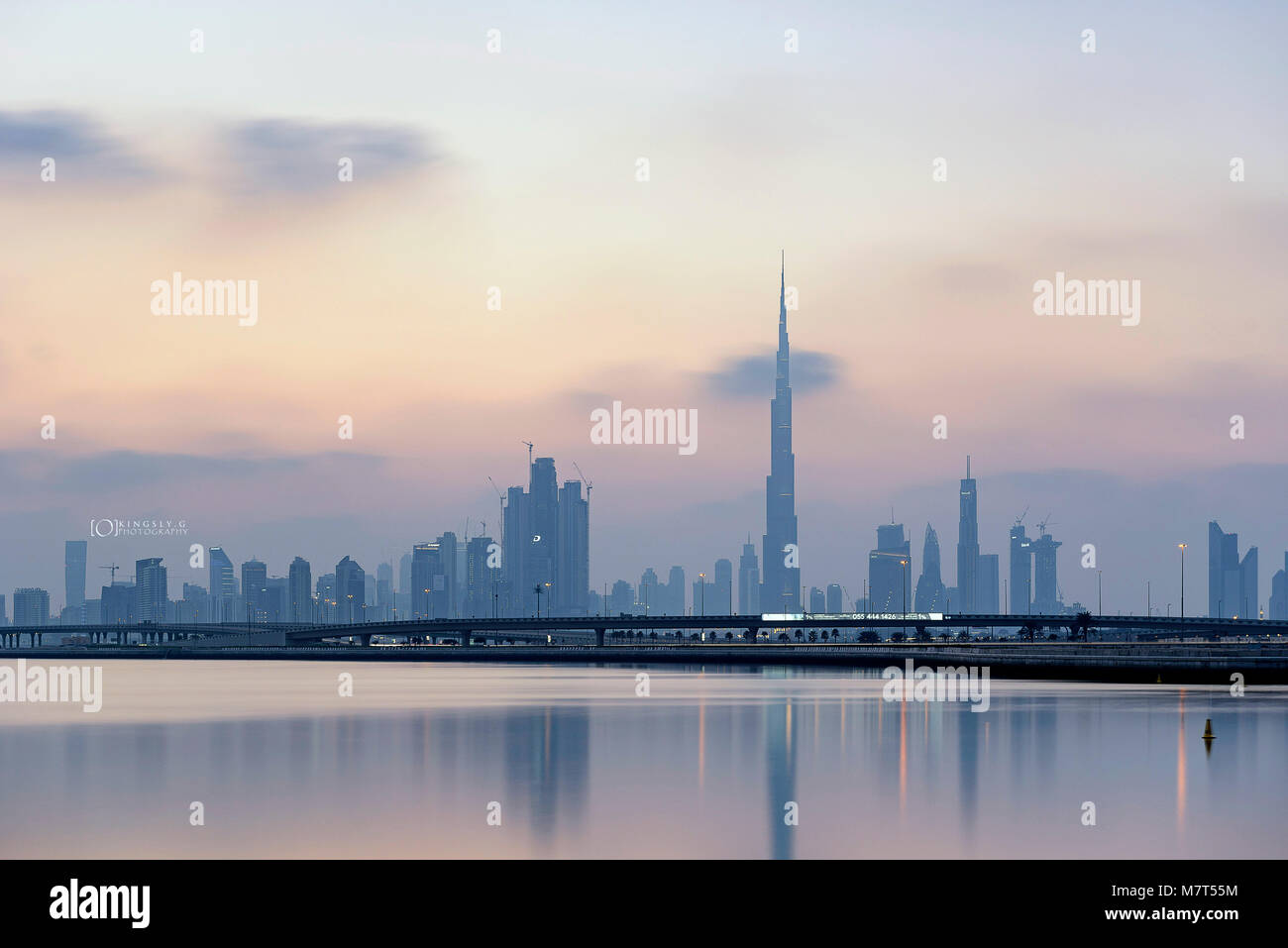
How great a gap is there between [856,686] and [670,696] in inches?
987

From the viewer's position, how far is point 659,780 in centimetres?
5397

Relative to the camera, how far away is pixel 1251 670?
372 ft

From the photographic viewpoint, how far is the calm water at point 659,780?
39.3 meters

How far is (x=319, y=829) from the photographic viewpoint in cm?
4153

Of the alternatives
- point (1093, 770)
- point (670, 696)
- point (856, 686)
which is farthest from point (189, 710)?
point (1093, 770)

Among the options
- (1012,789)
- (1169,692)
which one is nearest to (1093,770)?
(1012,789)

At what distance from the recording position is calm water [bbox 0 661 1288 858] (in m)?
39.3

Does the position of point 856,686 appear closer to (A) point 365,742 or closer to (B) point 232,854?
(A) point 365,742
